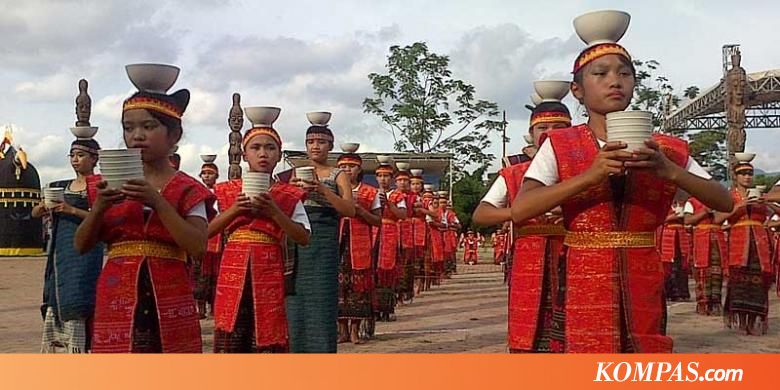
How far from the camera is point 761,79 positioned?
16.9 m

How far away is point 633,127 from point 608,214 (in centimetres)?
40

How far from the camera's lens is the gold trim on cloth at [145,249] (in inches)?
144

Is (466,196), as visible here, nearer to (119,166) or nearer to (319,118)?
(319,118)

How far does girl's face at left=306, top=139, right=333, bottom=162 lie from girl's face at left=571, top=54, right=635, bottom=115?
12.0 ft

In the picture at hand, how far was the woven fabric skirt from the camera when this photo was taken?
602 centimetres

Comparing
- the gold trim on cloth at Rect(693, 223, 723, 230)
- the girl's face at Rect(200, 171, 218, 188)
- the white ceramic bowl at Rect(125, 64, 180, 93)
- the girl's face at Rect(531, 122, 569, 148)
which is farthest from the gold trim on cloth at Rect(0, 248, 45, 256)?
the white ceramic bowl at Rect(125, 64, 180, 93)

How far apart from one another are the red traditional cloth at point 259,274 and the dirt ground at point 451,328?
306 centimetres

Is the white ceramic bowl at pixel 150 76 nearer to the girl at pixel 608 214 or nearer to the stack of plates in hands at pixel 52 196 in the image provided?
the girl at pixel 608 214

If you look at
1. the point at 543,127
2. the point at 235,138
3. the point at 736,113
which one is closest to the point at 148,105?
the point at 543,127

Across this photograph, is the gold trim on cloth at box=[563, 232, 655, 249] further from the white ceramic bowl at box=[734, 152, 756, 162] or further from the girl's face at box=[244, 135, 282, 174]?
the white ceramic bowl at box=[734, 152, 756, 162]

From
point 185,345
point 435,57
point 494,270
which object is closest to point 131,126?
point 185,345

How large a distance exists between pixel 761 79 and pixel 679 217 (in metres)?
7.63

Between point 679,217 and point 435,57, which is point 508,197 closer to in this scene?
point 679,217

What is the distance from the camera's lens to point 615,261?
3.12 metres
